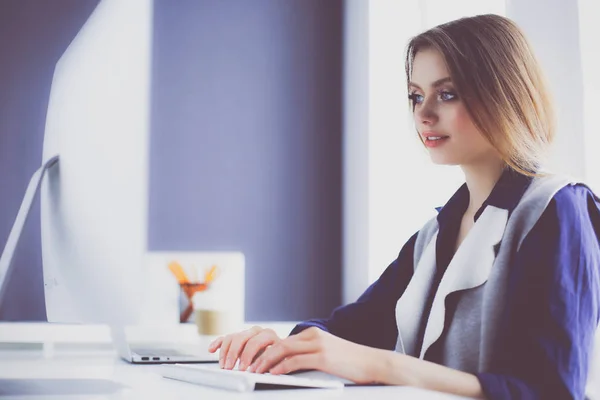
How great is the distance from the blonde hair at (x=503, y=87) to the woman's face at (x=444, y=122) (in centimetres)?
2

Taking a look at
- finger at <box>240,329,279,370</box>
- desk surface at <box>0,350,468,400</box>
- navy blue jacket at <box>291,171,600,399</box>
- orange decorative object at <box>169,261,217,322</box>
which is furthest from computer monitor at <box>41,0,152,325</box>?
orange decorative object at <box>169,261,217,322</box>

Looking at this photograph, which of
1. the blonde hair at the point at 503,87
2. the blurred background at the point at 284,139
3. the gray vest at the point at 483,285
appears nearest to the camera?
the gray vest at the point at 483,285

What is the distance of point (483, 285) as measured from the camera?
0.87 meters

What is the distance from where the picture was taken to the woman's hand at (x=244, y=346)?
0.84m

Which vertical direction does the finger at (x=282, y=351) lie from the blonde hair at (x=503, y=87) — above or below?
below

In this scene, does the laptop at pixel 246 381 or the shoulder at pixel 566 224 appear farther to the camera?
the shoulder at pixel 566 224

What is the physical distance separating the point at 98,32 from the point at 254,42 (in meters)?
1.31

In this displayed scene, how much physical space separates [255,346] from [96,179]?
1.07 ft

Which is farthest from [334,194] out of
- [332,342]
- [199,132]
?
[332,342]

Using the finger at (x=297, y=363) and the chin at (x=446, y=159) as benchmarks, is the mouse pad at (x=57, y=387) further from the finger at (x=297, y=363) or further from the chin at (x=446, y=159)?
the chin at (x=446, y=159)

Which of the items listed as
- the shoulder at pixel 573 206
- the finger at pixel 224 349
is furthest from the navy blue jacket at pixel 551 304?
the finger at pixel 224 349

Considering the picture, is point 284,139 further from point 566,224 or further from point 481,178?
point 566,224

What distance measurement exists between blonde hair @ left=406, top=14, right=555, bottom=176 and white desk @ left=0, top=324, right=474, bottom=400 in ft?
1.47

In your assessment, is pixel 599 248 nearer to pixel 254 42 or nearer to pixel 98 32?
A: pixel 98 32
